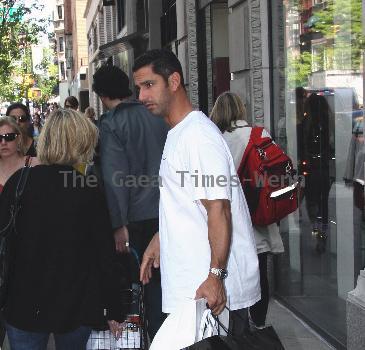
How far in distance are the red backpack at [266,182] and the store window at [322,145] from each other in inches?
20.3

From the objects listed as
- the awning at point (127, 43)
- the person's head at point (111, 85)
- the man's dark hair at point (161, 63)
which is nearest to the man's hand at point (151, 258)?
the man's dark hair at point (161, 63)

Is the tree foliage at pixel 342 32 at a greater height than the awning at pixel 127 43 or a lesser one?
lesser

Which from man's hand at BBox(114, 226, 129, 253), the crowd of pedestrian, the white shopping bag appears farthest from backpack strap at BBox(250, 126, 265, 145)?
the white shopping bag

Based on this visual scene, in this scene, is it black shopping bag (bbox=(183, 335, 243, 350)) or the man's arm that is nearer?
black shopping bag (bbox=(183, 335, 243, 350))

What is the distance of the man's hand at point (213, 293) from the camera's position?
314cm

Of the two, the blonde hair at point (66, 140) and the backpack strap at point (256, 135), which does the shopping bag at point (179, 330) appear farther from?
the backpack strap at point (256, 135)

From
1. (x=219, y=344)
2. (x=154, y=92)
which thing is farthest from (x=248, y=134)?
(x=219, y=344)

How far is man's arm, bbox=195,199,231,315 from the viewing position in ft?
10.4

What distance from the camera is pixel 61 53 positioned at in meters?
121

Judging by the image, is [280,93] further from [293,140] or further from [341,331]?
[341,331]

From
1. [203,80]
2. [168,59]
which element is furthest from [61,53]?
[168,59]

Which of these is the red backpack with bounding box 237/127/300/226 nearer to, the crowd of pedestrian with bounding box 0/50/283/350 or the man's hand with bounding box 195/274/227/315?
the crowd of pedestrian with bounding box 0/50/283/350

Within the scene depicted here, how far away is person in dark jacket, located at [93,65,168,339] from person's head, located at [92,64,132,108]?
0.13m

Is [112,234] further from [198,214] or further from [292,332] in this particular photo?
[292,332]
